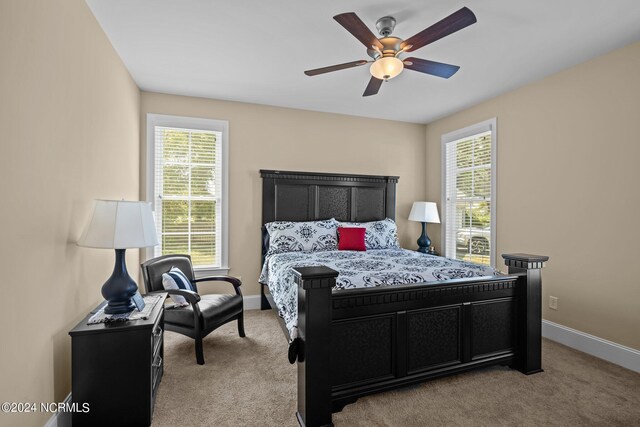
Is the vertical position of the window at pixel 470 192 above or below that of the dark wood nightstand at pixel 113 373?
above

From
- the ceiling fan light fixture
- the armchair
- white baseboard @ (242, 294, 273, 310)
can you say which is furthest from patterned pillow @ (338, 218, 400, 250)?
the ceiling fan light fixture

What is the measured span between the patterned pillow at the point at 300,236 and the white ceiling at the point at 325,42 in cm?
161

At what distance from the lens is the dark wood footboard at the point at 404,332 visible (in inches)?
71.3

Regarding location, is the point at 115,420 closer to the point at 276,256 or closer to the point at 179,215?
the point at 276,256

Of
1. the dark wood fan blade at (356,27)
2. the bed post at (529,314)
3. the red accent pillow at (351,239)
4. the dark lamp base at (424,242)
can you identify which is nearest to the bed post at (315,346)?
the dark wood fan blade at (356,27)

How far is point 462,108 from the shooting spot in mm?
4207

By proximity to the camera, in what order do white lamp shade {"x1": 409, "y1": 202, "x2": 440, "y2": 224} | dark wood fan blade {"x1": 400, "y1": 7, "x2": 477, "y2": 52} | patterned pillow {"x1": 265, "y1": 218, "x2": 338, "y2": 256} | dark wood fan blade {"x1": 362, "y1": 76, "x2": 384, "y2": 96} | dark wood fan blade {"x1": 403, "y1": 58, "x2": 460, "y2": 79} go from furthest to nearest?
white lamp shade {"x1": 409, "y1": 202, "x2": 440, "y2": 224} → patterned pillow {"x1": 265, "y1": 218, "x2": 338, "y2": 256} → dark wood fan blade {"x1": 362, "y1": 76, "x2": 384, "y2": 96} → dark wood fan blade {"x1": 403, "y1": 58, "x2": 460, "y2": 79} → dark wood fan blade {"x1": 400, "y1": 7, "x2": 477, "y2": 52}

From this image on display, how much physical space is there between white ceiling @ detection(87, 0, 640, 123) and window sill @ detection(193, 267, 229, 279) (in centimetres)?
216

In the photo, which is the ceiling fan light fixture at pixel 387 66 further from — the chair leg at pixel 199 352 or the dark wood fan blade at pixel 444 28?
the chair leg at pixel 199 352

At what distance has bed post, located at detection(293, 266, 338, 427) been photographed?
A: 5.84 ft

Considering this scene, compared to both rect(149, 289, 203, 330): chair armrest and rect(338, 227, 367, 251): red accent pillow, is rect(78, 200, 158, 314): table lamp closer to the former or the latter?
rect(149, 289, 203, 330): chair armrest

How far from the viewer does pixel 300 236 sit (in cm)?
380

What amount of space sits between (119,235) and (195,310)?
97 centimetres

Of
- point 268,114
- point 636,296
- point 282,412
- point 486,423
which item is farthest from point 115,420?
point 636,296
